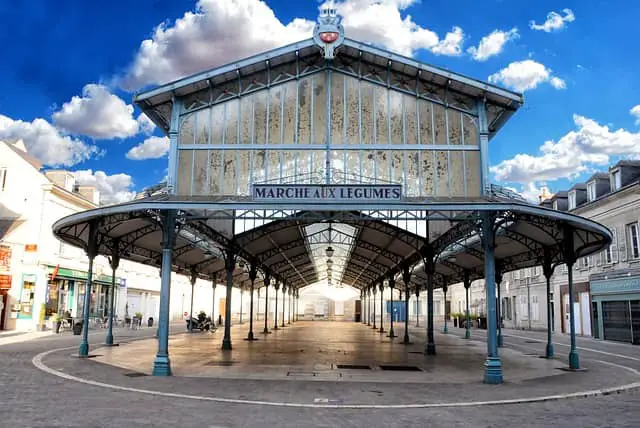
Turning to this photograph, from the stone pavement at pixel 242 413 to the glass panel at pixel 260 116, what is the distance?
7173 mm

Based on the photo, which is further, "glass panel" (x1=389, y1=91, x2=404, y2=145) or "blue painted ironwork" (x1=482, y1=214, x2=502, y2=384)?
"glass panel" (x1=389, y1=91, x2=404, y2=145)

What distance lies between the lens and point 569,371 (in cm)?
1681

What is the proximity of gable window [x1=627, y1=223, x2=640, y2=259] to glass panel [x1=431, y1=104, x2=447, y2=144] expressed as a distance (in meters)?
20.2

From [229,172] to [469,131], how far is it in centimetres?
710

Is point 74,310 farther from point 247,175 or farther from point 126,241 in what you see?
point 247,175

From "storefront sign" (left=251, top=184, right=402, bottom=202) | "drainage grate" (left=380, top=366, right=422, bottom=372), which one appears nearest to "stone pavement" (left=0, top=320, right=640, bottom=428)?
"drainage grate" (left=380, top=366, right=422, bottom=372)

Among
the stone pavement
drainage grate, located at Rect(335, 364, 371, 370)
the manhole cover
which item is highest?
the stone pavement

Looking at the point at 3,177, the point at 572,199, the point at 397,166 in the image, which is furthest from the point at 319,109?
the point at 572,199

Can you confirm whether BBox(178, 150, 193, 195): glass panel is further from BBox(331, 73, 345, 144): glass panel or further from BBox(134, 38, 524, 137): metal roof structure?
BBox(331, 73, 345, 144): glass panel

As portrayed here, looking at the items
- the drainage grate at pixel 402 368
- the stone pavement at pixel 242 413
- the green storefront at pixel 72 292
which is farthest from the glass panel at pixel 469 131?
the green storefront at pixel 72 292

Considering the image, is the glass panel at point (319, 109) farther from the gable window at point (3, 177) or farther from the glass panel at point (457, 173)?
the gable window at point (3, 177)

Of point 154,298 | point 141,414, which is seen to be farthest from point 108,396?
point 154,298

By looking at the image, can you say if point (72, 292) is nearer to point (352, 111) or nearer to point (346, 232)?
point (346, 232)

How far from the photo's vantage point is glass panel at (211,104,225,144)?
52.7 ft
